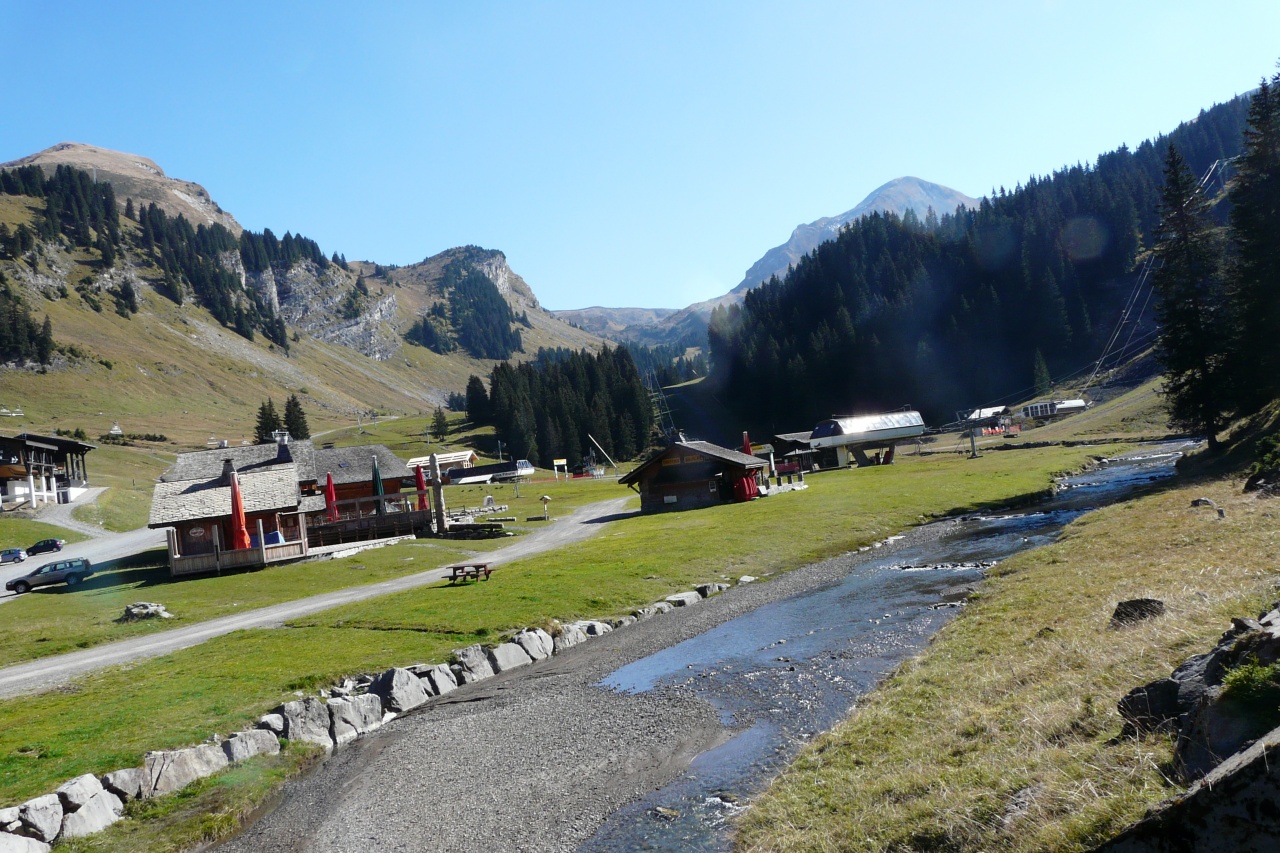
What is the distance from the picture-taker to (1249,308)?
46969 millimetres

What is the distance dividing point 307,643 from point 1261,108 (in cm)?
6194

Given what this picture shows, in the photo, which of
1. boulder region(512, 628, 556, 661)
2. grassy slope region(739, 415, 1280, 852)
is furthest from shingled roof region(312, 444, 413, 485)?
grassy slope region(739, 415, 1280, 852)

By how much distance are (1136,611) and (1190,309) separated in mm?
45917

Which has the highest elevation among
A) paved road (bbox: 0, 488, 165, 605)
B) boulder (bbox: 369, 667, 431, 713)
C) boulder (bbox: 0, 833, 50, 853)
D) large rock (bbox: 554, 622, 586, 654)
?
paved road (bbox: 0, 488, 165, 605)

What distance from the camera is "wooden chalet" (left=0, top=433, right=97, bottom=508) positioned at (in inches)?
3467

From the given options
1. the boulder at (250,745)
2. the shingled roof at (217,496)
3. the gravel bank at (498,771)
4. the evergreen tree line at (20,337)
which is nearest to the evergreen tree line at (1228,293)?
the gravel bank at (498,771)

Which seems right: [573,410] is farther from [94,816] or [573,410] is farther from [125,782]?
[94,816]

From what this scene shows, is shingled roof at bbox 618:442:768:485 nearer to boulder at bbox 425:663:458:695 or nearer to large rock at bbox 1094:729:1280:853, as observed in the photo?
boulder at bbox 425:663:458:695

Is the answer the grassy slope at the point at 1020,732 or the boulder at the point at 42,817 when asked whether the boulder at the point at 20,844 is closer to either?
the boulder at the point at 42,817

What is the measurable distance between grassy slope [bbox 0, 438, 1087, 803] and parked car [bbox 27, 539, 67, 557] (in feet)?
170

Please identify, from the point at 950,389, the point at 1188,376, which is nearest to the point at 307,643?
the point at 1188,376

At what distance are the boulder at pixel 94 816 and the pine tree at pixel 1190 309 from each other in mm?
58199

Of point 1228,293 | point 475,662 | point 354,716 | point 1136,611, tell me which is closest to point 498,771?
point 354,716

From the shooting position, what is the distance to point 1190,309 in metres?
50.0
